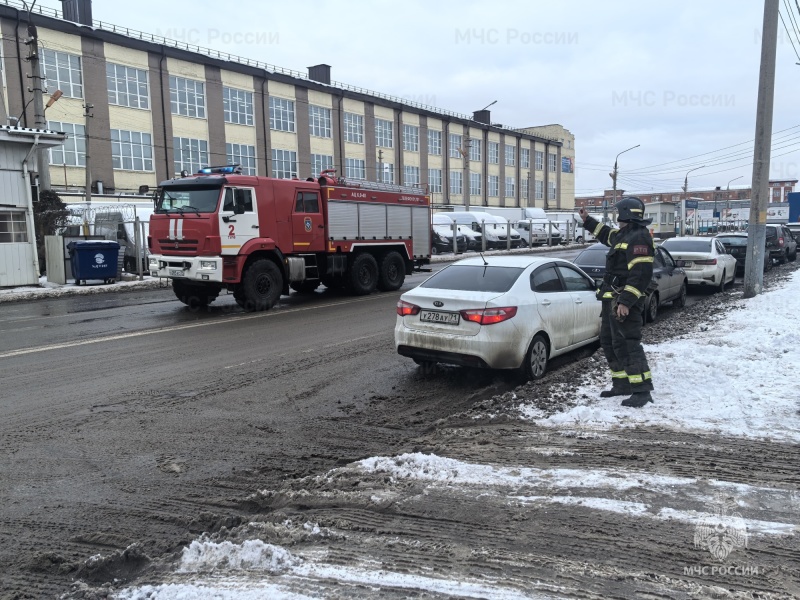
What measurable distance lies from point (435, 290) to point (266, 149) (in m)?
46.5

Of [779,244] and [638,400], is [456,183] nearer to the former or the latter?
[779,244]

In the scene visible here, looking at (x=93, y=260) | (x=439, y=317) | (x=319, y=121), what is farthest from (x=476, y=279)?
(x=319, y=121)

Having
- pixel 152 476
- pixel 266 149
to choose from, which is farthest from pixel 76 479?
pixel 266 149

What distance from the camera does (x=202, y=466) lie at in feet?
15.7

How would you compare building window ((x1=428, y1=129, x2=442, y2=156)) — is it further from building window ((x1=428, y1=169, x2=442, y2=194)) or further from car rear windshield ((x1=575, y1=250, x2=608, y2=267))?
car rear windshield ((x1=575, y1=250, x2=608, y2=267))

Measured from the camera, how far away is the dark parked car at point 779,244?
24.9m

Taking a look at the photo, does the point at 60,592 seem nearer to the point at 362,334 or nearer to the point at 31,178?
the point at 362,334

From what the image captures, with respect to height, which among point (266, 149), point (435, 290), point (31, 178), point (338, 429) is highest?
point (266, 149)

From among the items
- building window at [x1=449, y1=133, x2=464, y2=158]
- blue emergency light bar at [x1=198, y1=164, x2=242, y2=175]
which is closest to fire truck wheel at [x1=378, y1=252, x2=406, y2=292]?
blue emergency light bar at [x1=198, y1=164, x2=242, y2=175]

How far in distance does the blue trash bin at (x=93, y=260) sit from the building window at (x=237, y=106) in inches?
1248

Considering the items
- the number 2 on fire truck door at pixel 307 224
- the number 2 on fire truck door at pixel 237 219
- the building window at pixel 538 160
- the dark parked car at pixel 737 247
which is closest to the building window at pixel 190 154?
the number 2 on fire truck door at pixel 307 224

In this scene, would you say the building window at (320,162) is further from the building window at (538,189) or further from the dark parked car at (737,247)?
the dark parked car at (737,247)

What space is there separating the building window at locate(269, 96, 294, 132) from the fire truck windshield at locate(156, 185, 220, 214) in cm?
4019

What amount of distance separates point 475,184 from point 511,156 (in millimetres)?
9885
